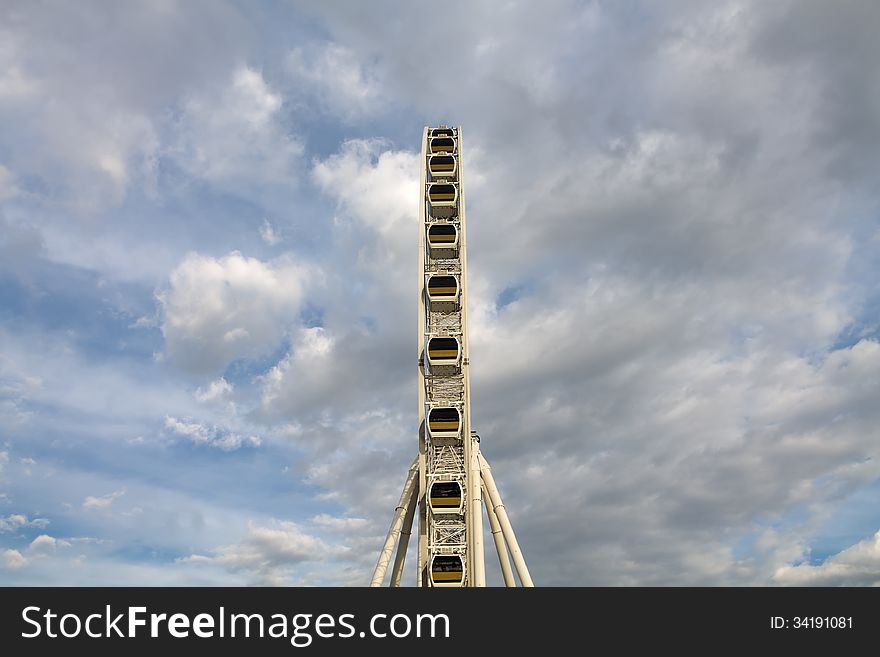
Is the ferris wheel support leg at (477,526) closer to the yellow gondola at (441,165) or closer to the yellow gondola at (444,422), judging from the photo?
the yellow gondola at (444,422)

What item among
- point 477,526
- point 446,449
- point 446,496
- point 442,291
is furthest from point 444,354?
point 477,526

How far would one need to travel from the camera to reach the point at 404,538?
79125 mm

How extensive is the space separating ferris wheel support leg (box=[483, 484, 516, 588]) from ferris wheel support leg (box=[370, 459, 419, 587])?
724 cm

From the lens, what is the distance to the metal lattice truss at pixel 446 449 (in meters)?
73.2

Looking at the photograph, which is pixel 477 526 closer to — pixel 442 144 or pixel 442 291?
pixel 442 291

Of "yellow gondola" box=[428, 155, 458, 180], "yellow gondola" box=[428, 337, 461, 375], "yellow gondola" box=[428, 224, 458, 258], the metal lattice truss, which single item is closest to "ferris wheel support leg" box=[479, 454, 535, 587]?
the metal lattice truss

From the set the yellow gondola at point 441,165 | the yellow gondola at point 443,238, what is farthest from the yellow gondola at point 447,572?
the yellow gondola at point 441,165

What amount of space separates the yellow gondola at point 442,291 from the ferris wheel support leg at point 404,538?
18.9 m

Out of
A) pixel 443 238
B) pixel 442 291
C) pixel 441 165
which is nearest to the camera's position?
pixel 442 291

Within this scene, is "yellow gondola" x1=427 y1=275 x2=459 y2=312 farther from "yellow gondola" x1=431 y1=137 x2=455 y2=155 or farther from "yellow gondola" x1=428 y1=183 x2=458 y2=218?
"yellow gondola" x1=431 y1=137 x2=455 y2=155

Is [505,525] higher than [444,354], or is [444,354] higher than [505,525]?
[444,354]

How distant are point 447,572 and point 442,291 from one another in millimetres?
27842
